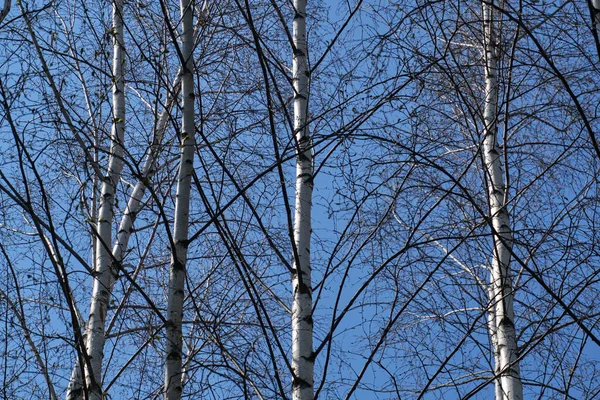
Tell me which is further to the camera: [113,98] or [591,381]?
[113,98]

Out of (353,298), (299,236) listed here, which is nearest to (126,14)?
(299,236)

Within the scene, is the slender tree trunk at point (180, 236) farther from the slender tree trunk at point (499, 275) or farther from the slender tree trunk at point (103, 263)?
the slender tree trunk at point (499, 275)

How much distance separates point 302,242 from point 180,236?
767 mm

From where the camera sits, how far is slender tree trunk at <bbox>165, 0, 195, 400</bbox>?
315cm

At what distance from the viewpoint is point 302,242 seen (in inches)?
156

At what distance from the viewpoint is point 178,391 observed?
307cm

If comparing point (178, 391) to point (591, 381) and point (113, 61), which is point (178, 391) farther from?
point (113, 61)

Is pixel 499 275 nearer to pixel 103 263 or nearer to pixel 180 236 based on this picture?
pixel 180 236

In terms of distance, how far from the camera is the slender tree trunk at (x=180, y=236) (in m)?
3.15

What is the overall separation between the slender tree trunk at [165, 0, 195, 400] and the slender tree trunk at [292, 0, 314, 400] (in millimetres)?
526

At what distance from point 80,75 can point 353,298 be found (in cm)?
394

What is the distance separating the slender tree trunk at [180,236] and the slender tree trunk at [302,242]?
53cm

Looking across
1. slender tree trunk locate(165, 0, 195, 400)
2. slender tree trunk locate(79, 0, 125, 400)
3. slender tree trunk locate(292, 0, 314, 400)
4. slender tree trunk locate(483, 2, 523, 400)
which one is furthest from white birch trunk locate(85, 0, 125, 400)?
slender tree trunk locate(483, 2, 523, 400)

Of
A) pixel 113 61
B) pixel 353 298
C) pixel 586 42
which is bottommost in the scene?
pixel 353 298
